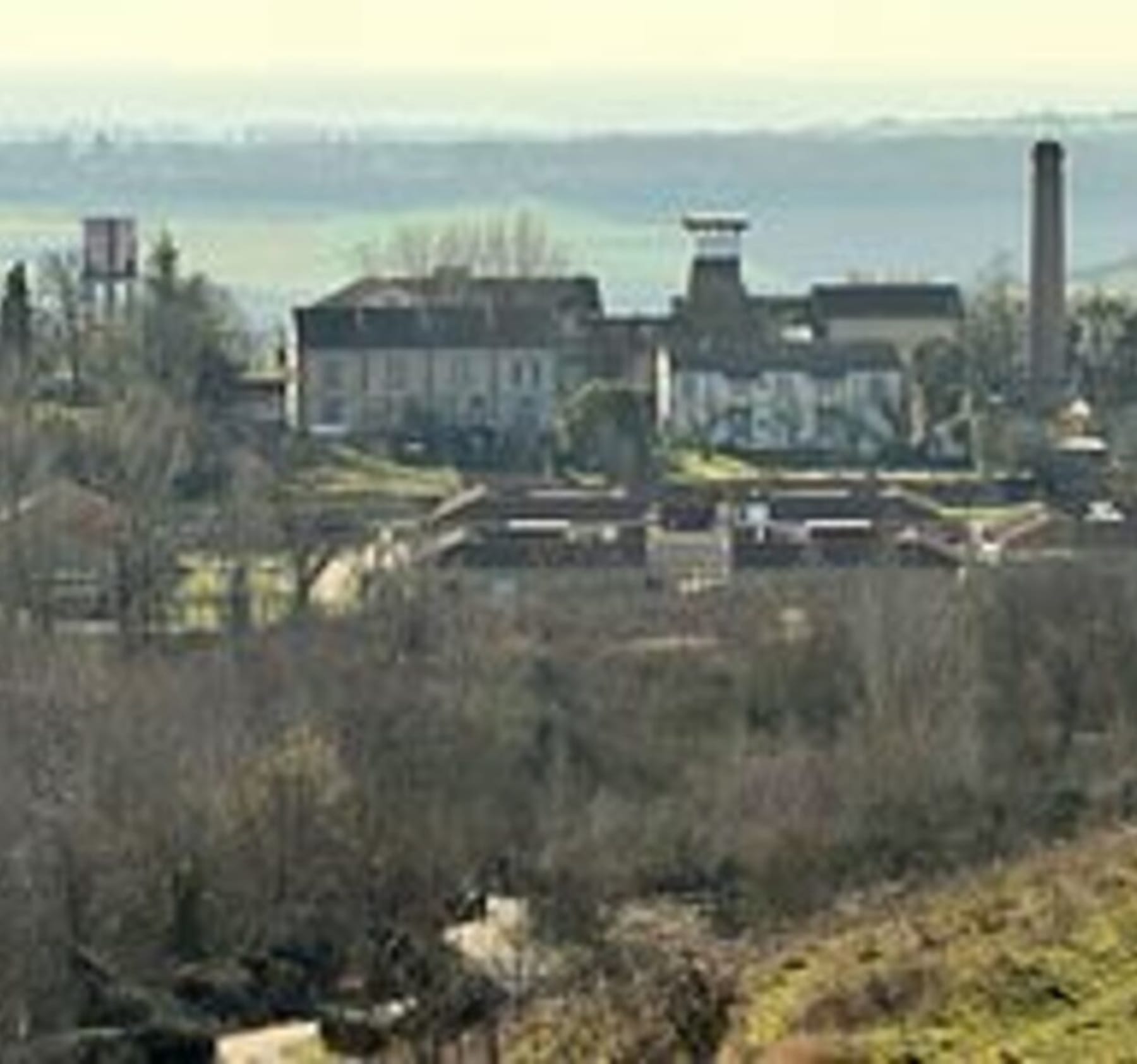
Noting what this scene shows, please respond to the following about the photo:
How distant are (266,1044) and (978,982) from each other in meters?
5.30

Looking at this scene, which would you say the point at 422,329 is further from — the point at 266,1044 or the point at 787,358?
the point at 266,1044

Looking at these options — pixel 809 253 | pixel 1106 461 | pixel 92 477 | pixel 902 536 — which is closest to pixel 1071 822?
pixel 902 536

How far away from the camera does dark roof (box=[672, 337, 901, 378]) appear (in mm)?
42125

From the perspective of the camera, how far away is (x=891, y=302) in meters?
46.4

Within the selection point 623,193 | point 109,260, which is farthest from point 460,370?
point 623,193

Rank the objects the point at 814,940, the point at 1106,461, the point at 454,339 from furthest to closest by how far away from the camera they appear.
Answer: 1. the point at 454,339
2. the point at 1106,461
3. the point at 814,940

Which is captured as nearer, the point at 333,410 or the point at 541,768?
the point at 541,768

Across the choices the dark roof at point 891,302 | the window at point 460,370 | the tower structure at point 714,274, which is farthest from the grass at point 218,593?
the dark roof at point 891,302

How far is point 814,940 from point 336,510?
1906cm

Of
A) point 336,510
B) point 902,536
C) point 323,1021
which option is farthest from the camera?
point 336,510

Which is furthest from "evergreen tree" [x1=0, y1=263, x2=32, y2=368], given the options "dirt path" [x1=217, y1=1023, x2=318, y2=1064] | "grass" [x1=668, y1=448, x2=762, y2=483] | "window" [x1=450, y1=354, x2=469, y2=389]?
"dirt path" [x1=217, y1=1023, x2=318, y2=1064]

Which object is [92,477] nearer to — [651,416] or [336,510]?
[336,510]

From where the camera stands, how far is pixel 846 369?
42.2m

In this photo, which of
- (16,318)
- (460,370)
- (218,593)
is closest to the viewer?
(218,593)
